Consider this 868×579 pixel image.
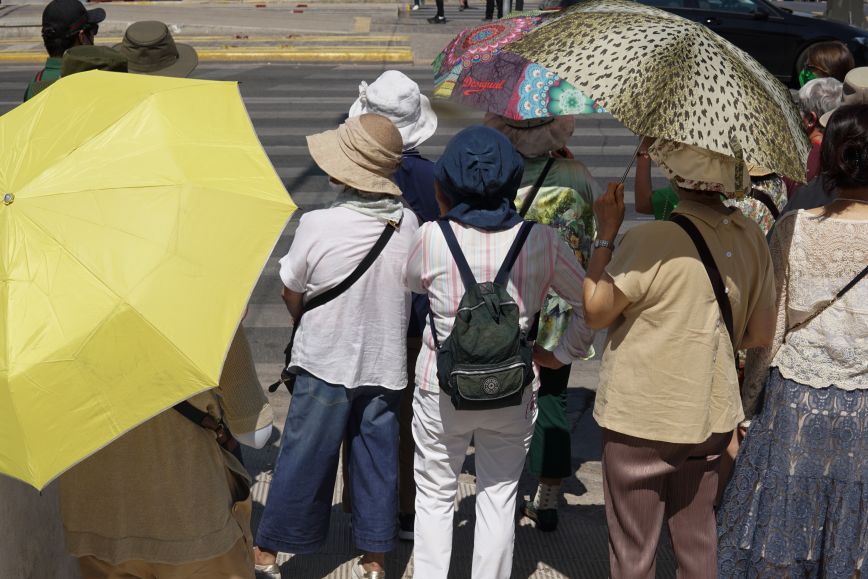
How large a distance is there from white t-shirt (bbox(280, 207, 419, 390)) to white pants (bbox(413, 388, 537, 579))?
22cm

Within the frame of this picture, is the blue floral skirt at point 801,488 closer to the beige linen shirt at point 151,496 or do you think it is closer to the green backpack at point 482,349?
the green backpack at point 482,349

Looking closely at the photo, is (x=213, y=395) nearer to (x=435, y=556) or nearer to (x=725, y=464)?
(x=435, y=556)

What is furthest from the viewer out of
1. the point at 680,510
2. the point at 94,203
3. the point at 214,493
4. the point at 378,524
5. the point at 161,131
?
the point at 378,524

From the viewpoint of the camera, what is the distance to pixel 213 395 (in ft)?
9.86

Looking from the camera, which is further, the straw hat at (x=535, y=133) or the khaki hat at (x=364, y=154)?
the straw hat at (x=535, y=133)

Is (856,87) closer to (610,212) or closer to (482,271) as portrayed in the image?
(610,212)

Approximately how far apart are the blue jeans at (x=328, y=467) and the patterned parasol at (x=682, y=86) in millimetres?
1329

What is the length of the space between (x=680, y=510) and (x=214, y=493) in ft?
4.87

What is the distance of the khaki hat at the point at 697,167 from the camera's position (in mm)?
3178

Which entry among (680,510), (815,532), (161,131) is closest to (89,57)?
(161,131)

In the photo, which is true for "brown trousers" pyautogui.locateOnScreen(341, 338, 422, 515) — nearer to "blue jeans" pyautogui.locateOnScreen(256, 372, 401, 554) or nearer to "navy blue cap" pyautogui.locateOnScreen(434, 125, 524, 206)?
"blue jeans" pyautogui.locateOnScreen(256, 372, 401, 554)

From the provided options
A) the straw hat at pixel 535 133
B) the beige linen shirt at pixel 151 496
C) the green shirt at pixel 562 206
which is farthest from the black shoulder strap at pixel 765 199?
the beige linen shirt at pixel 151 496

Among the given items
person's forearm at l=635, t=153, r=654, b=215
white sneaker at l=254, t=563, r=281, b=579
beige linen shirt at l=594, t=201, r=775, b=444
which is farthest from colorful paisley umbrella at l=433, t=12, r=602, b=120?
white sneaker at l=254, t=563, r=281, b=579

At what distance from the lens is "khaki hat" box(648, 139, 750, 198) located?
318 centimetres
